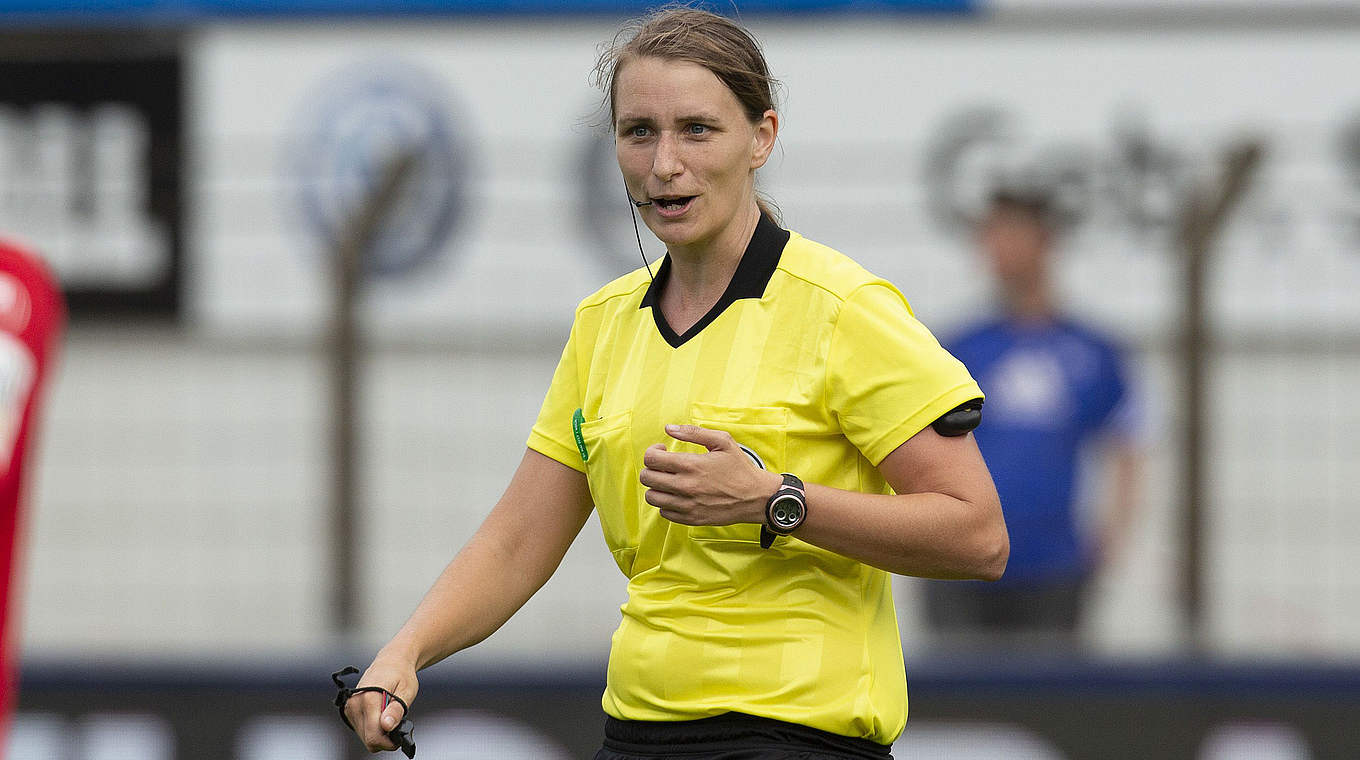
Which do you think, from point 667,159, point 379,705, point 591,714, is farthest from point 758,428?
point 591,714

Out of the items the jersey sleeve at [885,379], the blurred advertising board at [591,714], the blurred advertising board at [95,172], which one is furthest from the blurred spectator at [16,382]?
the blurred advertising board at [95,172]

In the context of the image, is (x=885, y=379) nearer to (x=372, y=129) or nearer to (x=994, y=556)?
(x=994, y=556)

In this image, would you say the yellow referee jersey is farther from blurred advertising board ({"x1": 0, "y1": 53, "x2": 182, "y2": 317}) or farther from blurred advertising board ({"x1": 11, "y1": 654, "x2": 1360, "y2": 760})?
blurred advertising board ({"x1": 0, "y1": 53, "x2": 182, "y2": 317})

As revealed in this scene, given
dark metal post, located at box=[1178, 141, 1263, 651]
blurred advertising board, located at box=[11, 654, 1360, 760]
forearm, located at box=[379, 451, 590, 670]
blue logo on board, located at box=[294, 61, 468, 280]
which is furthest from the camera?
blue logo on board, located at box=[294, 61, 468, 280]

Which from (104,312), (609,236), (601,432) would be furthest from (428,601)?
(104,312)

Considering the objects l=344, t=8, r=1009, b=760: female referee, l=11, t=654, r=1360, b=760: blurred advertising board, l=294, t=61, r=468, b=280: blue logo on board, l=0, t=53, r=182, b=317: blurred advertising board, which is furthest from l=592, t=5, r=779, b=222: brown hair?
l=0, t=53, r=182, b=317: blurred advertising board

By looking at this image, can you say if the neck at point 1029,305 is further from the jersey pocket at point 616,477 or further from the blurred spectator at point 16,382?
the jersey pocket at point 616,477

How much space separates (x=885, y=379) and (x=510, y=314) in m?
4.79

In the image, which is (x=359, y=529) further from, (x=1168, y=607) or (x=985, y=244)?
(x=1168, y=607)

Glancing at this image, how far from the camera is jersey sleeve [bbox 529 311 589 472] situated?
2518 mm

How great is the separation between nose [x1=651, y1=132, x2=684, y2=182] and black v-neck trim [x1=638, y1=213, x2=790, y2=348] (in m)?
0.17

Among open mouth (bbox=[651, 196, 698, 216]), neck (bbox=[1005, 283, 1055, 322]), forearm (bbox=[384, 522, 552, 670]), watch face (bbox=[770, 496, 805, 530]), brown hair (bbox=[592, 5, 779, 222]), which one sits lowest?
forearm (bbox=[384, 522, 552, 670])

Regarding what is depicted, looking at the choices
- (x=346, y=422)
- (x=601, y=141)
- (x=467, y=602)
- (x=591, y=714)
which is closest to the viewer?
(x=467, y=602)

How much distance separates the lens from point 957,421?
7.12 ft
